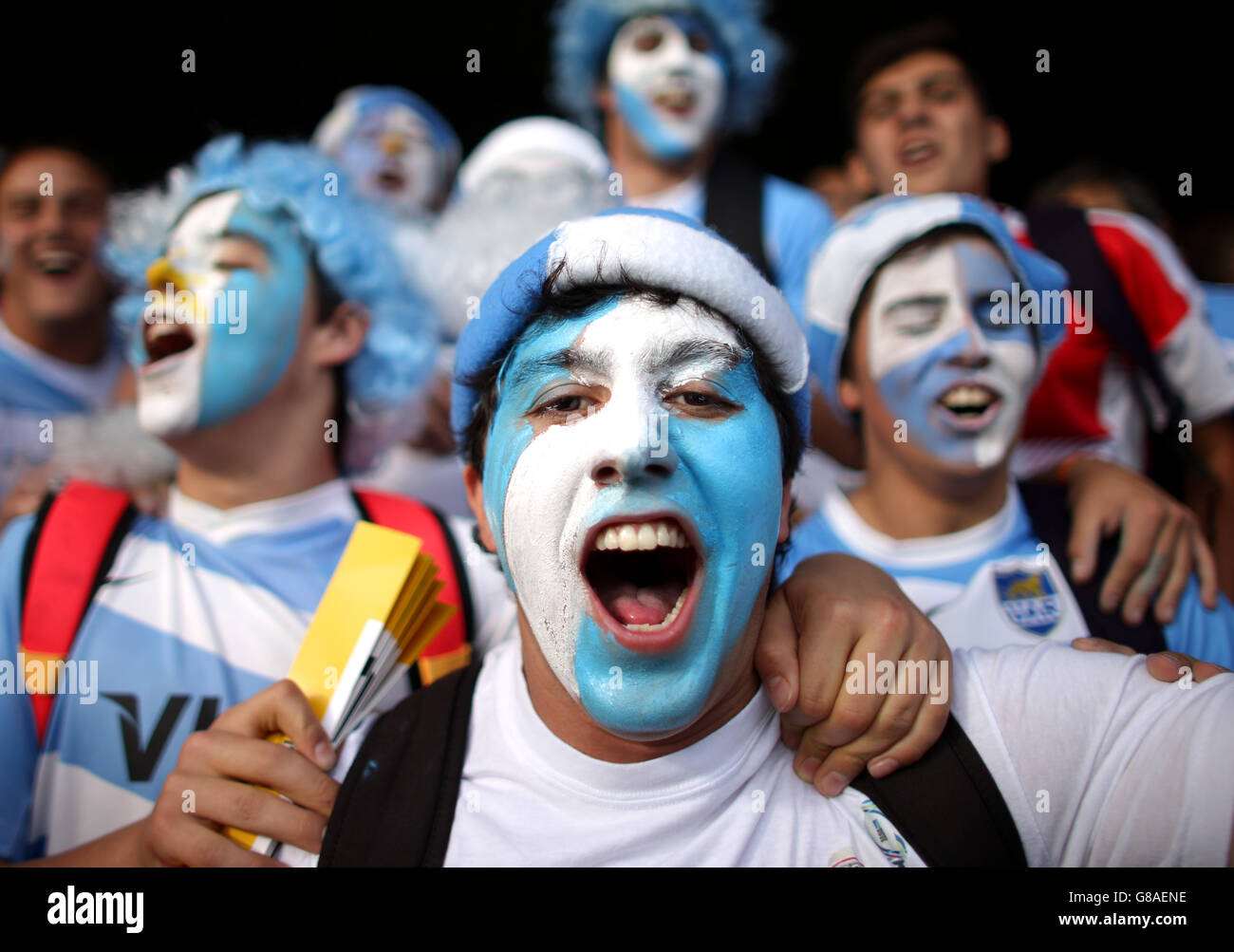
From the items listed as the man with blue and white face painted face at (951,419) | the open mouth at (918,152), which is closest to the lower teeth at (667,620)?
the man with blue and white face painted face at (951,419)

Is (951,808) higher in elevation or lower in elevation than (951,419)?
lower

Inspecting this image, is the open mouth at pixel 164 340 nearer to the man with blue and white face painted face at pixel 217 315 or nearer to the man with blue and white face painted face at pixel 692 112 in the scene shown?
the man with blue and white face painted face at pixel 217 315

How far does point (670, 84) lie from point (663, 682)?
9.31 ft

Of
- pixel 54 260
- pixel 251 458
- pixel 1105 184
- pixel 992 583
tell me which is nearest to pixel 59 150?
pixel 54 260

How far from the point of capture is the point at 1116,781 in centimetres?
170

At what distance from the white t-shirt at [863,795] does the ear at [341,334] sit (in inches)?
61.3

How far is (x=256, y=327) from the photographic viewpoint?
275 cm

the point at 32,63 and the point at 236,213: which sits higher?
the point at 32,63

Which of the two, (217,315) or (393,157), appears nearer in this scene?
(217,315)

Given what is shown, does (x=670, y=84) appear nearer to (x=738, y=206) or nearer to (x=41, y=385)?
(x=738, y=206)

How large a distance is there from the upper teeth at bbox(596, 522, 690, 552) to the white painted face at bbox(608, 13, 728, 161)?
2.52 meters

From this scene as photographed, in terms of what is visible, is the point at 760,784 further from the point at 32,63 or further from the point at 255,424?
the point at 32,63
